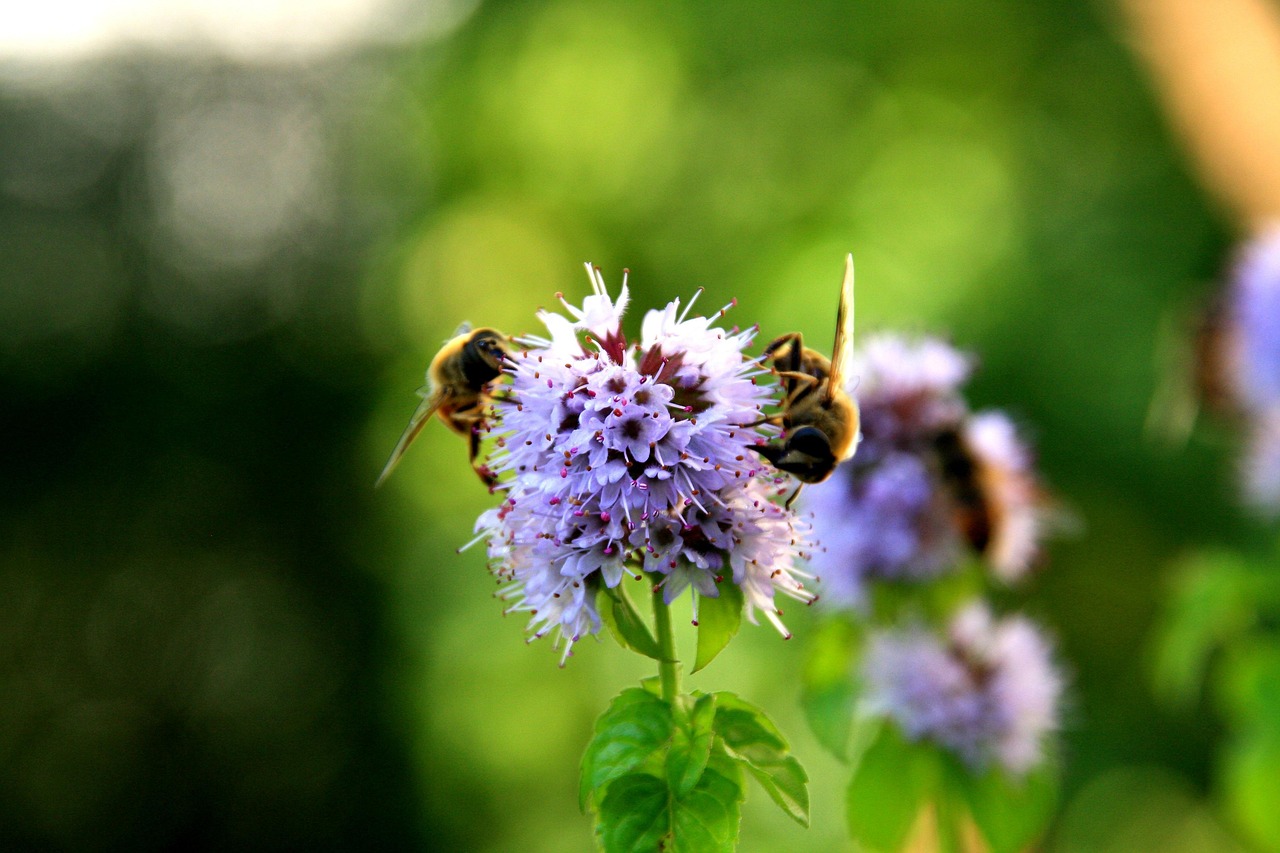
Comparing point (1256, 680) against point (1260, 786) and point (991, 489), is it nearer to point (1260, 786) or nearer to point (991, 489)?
point (1260, 786)

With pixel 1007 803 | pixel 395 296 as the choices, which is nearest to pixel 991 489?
pixel 1007 803

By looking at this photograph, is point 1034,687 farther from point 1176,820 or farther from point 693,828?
point 1176,820

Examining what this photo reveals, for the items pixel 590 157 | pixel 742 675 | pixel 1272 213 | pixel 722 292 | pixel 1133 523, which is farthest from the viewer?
pixel 590 157

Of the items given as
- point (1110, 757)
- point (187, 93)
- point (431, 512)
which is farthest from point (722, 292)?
point (187, 93)

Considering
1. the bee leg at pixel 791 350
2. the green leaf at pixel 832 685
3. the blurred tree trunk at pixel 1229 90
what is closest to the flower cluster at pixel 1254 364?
the blurred tree trunk at pixel 1229 90

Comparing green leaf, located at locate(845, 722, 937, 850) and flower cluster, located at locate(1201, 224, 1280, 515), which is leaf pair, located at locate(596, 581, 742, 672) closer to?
green leaf, located at locate(845, 722, 937, 850)
